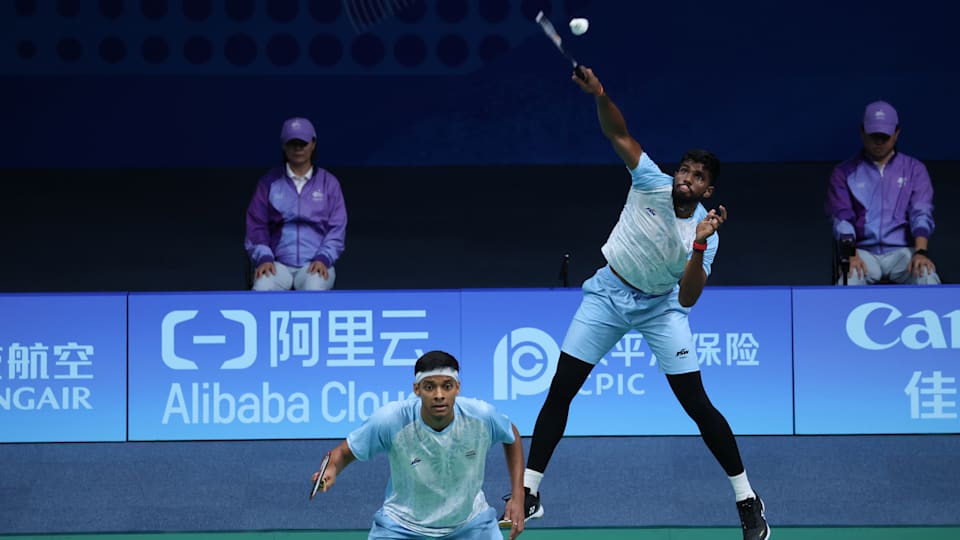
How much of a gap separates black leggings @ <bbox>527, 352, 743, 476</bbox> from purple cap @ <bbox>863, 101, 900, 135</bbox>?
2979 millimetres

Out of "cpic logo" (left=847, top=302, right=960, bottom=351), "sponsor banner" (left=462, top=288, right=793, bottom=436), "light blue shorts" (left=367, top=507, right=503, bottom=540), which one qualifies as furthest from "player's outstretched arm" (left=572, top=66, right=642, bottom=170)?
"cpic logo" (left=847, top=302, right=960, bottom=351)

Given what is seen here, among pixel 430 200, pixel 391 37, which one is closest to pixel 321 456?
pixel 430 200

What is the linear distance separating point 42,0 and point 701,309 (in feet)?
32.6

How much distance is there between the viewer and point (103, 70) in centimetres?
1656

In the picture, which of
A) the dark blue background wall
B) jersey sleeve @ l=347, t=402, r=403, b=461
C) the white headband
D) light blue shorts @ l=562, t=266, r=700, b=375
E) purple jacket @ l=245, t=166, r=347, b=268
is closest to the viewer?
the white headband

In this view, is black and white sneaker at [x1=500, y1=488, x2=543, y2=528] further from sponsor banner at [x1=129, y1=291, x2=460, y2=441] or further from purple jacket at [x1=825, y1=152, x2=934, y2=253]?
purple jacket at [x1=825, y1=152, x2=934, y2=253]

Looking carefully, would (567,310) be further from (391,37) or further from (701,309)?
(391,37)

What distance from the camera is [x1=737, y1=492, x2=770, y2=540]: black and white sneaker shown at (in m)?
7.17

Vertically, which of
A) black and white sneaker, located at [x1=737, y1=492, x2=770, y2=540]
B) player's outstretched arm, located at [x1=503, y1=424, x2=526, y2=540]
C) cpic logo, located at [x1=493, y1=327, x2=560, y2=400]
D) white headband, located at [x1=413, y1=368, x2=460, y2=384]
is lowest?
black and white sneaker, located at [x1=737, y1=492, x2=770, y2=540]

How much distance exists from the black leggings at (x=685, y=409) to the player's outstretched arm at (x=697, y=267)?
0.43 m

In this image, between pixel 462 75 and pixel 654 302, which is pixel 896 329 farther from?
pixel 462 75

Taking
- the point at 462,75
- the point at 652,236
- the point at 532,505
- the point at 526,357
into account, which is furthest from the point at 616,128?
the point at 462,75

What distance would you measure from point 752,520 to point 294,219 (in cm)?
373

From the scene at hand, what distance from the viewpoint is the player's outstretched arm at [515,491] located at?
6.05 metres
